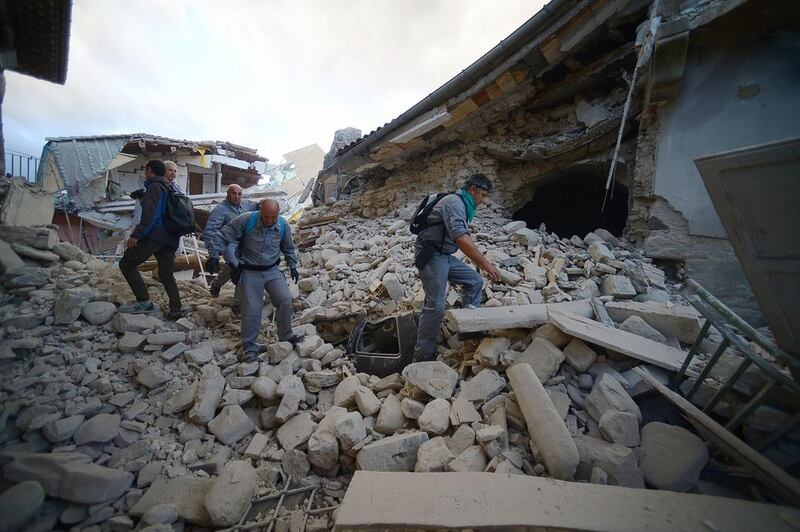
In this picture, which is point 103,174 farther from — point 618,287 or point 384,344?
point 618,287

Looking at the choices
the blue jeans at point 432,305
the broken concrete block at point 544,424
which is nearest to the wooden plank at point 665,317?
the broken concrete block at point 544,424

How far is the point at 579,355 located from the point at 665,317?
994mm

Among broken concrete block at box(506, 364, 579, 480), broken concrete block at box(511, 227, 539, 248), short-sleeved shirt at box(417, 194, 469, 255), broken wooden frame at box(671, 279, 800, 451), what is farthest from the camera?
broken concrete block at box(511, 227, 539, 248)

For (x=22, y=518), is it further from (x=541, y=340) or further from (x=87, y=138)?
(x=87, y=138)

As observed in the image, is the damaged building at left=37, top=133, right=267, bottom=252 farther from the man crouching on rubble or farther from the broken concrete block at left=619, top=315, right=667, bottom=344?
the broken concrete block at left=619, top=315, right=667, bottom=344

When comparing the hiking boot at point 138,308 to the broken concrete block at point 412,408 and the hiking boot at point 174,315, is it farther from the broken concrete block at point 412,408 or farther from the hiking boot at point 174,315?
the broken concrete block at point 412,408

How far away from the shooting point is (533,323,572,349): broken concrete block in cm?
228

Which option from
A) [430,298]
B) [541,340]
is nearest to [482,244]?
[430,298]

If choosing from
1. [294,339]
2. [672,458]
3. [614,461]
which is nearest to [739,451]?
[672,458]

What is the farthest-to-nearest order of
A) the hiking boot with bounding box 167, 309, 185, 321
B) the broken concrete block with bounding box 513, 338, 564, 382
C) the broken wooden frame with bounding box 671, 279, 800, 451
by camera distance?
the hiking boot with bounding box 167, 309, 185, 321
the broken concrete block with bounding box 513, 338, 564, 382
the broken wooden frame with bounding box 671, 279, 800, 451

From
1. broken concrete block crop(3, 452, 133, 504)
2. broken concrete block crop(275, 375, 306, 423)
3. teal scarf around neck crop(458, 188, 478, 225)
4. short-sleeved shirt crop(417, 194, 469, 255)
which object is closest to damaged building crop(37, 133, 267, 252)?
broken concrete block crop(3, 452, 133, 504)

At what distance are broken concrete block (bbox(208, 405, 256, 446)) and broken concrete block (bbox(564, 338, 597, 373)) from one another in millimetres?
2684

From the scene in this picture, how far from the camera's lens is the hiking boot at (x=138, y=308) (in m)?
3.34

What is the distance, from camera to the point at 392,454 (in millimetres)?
1847
